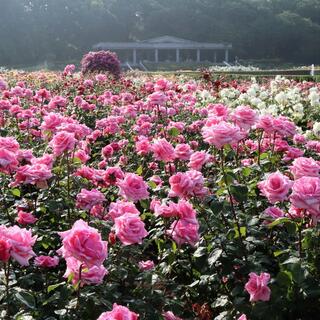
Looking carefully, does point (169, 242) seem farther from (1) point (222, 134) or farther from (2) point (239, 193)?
(1) point (222, 134)

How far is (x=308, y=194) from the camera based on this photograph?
179 cm

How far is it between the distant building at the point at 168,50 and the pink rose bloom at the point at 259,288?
47.3 metres

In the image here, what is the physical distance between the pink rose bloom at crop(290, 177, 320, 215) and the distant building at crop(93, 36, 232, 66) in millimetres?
47281

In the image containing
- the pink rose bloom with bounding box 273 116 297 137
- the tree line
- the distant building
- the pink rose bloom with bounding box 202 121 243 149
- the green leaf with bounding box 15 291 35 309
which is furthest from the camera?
the distant building

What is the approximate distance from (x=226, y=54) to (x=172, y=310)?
173ft

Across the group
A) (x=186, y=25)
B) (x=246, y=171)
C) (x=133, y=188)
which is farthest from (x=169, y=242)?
(x=186, y=25)

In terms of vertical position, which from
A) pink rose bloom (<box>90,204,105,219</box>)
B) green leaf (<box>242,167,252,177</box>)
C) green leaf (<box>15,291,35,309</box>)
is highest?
green leaf (<box>242,167,252,177</box>)

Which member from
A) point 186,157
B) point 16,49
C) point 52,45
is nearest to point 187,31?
point 52,45

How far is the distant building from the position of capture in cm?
4978

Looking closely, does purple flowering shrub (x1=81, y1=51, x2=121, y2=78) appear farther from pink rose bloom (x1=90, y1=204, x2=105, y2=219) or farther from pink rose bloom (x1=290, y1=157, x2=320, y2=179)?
pink rose bloom (x1=290, y1=157, x2=320, y2=179)

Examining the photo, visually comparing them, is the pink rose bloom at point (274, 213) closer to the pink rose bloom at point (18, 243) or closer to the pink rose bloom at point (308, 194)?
the pink rose bloom at point (308, 194)

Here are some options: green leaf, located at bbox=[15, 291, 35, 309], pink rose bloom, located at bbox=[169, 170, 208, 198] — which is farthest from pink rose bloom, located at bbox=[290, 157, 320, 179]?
green leaf, located at bbox=[15, 291, 35, 309]

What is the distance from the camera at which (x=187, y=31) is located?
183ft

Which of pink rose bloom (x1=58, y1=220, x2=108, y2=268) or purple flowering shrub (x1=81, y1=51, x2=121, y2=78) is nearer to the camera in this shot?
pink rose bloom (x1=58, y1=220, x2=108, y2=268)
